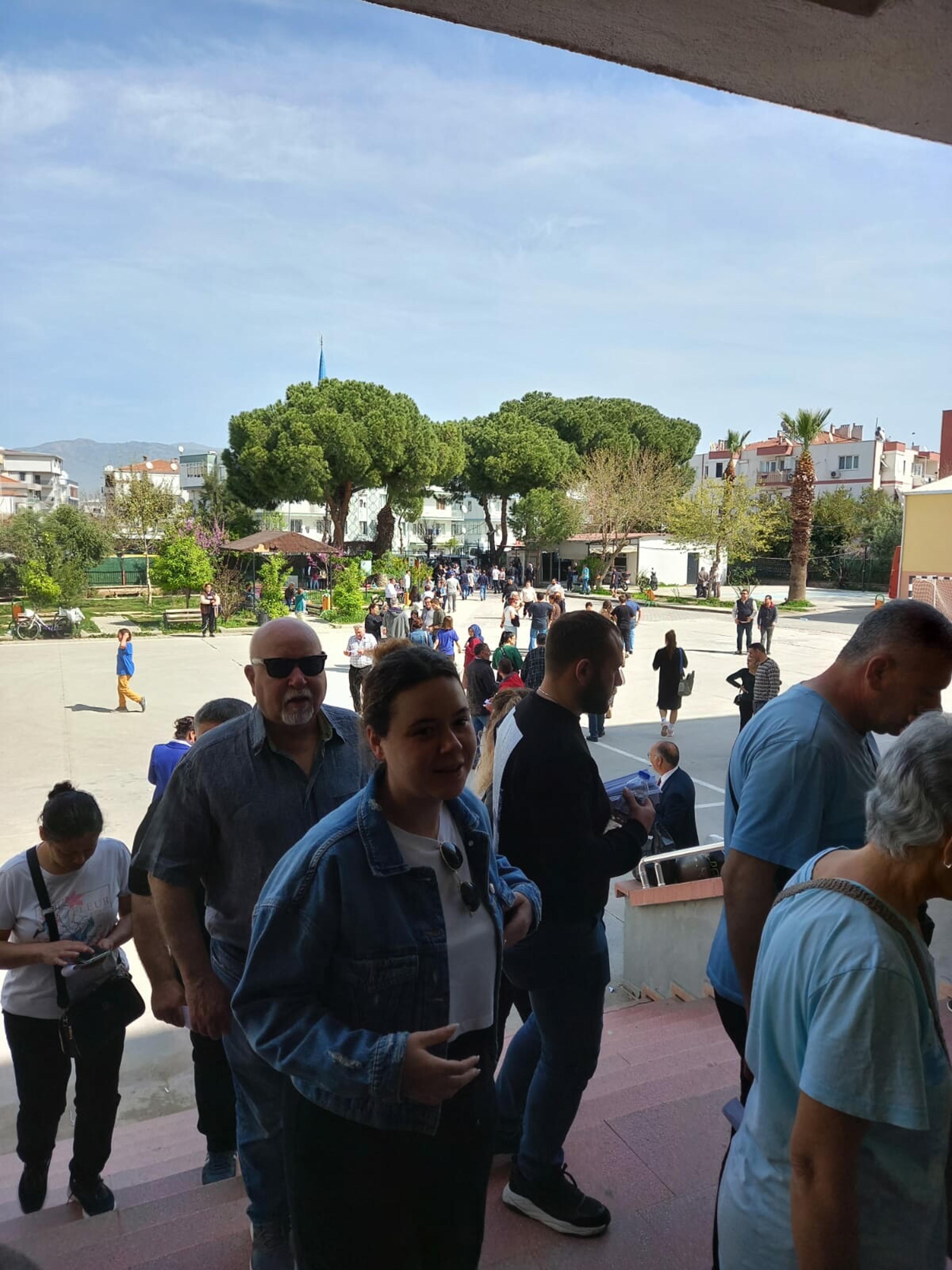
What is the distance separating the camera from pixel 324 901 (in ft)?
4.79

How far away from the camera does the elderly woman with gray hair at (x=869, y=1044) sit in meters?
1.20

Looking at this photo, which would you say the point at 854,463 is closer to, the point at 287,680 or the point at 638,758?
the point at 638,758

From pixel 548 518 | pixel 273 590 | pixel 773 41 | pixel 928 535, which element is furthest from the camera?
pixel 548 518

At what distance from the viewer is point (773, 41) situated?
1.69 m

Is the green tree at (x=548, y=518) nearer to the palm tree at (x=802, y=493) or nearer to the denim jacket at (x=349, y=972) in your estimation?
the palm tree at (x=802, y=493)

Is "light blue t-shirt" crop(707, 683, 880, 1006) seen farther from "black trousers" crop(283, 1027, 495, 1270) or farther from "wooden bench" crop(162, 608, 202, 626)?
"wooden bench" crop(162, 608, 202, 626)

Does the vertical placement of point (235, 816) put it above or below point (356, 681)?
above

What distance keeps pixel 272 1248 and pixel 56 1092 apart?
1.23m

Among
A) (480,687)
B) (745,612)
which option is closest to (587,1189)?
(480,687)

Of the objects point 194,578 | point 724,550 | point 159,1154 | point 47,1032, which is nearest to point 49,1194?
point 159,1154

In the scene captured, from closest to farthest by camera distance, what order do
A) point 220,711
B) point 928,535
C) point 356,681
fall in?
point 220,711 < point 356,681 < point 928,535

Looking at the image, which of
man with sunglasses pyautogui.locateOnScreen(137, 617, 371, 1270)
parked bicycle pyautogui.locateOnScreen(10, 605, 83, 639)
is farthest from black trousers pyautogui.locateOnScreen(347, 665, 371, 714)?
parked bicycle pyautogui.locateOnScreen(10, 605, 83, 639)

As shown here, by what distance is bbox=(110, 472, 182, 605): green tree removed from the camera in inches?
1714

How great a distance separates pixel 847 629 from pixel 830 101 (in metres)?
27.9
